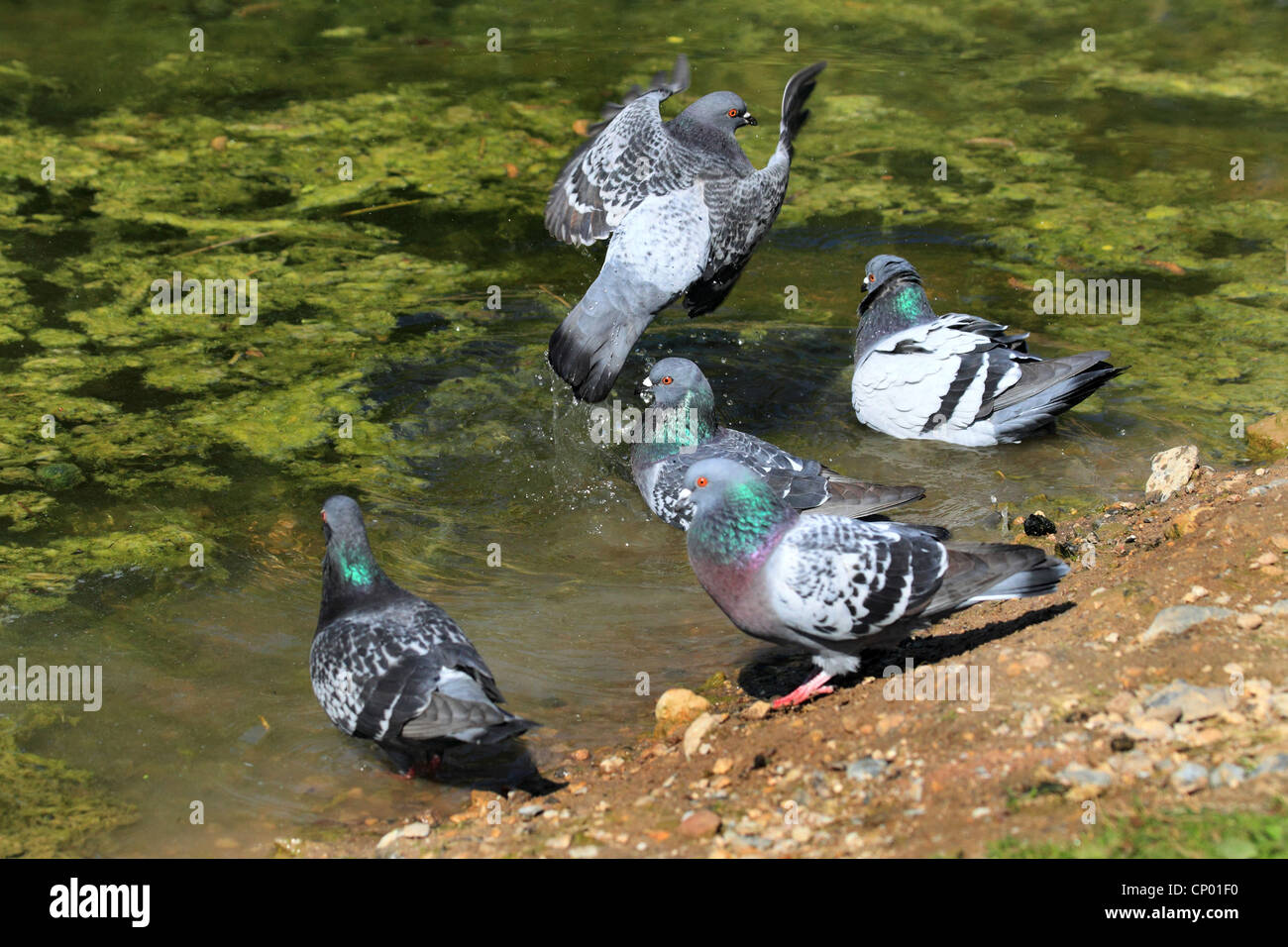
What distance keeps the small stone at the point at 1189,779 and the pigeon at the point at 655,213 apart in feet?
11.1

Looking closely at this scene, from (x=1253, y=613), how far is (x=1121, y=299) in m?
4.17

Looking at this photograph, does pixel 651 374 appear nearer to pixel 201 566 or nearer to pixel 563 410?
pixel 563 410

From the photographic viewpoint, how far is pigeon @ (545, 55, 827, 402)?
594 centimetres

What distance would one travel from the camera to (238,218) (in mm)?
8188

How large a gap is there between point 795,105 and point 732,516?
3.31 m

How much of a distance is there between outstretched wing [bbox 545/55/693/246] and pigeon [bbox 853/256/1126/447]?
1350 millimetres

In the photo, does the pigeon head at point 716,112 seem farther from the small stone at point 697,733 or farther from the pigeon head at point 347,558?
the small stone at point 697,733

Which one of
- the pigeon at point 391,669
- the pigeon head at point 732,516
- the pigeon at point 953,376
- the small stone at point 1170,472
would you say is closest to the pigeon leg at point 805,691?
the pigeon head at point 732,516

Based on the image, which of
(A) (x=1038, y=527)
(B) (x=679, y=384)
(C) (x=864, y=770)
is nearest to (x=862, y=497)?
(A) (x=1038, y=527)

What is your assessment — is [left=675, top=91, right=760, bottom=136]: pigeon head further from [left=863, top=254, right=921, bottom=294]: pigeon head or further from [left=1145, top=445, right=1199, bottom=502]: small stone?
[left=1145, top=445, right=1199, bottom=502]: small stone

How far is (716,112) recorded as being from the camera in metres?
6.53

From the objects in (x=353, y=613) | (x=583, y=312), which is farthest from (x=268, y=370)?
(x=353, y=613)

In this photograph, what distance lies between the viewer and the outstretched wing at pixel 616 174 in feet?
20.5

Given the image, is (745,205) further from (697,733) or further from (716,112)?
(697,733)
